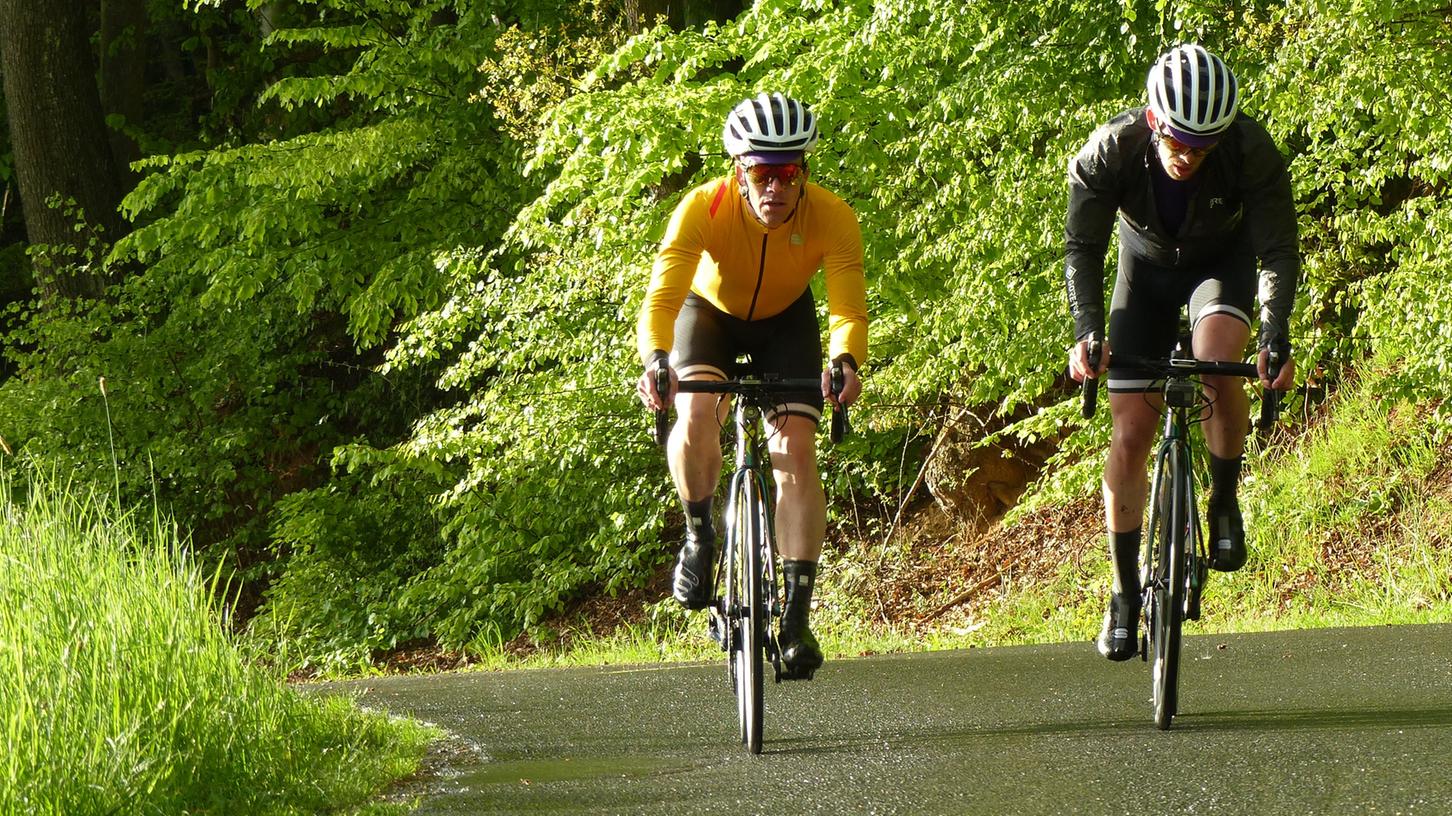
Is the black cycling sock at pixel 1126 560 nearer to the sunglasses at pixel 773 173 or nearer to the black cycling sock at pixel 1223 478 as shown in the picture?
the black cycling sock at pixel 1223 478

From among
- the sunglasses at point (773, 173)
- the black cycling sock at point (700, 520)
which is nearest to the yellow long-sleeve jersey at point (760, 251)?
the sunglasses at point (773, 173)

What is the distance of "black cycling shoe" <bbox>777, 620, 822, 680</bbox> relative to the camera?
19.4ft

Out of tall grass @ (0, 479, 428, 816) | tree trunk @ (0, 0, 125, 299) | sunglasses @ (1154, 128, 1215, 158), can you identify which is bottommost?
tall grass @ (0, 479, 428, 816)

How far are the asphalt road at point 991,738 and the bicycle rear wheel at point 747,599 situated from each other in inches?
6.7

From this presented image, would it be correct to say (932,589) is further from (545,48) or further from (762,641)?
(762,641)

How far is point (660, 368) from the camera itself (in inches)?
230

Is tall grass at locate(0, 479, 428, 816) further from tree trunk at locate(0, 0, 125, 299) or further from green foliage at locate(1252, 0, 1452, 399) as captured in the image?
tree trunk at locate(0, 0, 125, 299)

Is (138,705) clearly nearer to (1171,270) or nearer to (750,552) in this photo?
(750,552)

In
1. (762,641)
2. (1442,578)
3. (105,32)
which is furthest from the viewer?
(105,32)

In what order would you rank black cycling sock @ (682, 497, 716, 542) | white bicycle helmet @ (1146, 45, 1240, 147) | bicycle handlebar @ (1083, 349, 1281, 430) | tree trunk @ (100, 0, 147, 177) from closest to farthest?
1. white bicycle helmet @ (1146, 45, 1240, 147)
2. bicycle handlebar @ (1083, 349, 1281, 430)
3. black cycling sock @ (682, 497, 716, 542)
4. tree trunk @ (100, 0, 147, 177)

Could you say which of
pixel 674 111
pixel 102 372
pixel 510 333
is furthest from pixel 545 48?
pixel 102 372

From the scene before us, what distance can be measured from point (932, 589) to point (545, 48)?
593 cm

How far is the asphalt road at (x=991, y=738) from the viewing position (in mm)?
4805

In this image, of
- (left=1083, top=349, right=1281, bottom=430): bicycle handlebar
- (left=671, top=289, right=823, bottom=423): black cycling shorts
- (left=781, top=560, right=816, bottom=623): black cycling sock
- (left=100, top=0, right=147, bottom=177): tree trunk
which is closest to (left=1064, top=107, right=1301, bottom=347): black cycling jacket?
Answer: (left=1083, top=349, right=1281, bottom=430): bicycle handlebar
